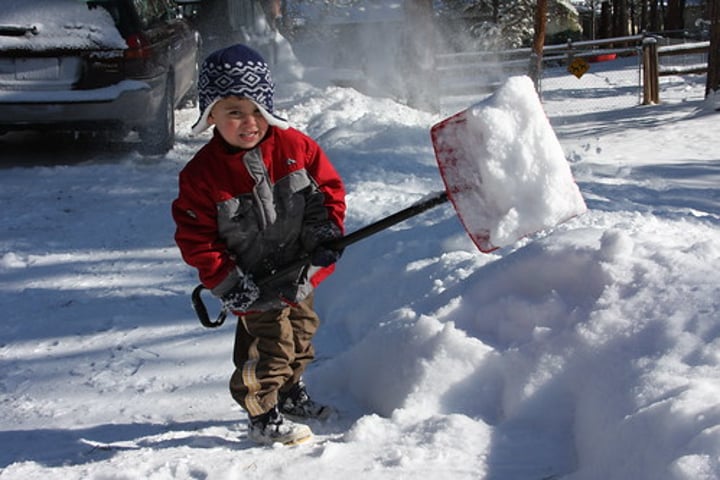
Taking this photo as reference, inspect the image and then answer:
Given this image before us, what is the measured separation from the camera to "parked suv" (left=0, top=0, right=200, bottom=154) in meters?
7.05

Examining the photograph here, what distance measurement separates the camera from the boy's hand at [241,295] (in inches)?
110

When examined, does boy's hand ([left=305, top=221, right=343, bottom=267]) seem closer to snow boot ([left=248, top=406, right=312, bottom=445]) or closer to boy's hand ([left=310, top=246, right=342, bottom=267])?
boy's hand ([left=310, top=246, right=342, bottom=267])

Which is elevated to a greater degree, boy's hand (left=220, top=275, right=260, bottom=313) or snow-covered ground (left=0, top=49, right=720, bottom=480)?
boy's hand (left=220, top=275, right=260, bottom=313)

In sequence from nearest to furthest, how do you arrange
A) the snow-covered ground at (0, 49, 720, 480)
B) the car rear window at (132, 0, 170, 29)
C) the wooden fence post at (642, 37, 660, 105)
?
the snow-covered ground at (0, 49, 720, 480) < the car rear window at (132, 0, 170, 29) < the wooden fence post at (642, 37, 660, 105)

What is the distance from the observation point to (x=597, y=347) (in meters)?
2.75

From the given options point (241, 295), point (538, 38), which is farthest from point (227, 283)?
point (538, 38)

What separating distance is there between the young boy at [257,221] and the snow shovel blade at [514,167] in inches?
20.6

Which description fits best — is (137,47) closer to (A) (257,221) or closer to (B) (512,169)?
(A) (257,221)

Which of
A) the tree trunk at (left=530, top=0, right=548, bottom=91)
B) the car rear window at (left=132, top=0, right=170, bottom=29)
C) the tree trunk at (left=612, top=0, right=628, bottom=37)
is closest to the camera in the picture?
the car rear window at (left=132, top=0, right=170, bottom=29)

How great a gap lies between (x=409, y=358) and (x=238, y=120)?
3.71 feet

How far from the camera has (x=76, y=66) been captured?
7.11 meters

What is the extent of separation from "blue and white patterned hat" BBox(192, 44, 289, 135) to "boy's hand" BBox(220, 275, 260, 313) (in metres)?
0.55

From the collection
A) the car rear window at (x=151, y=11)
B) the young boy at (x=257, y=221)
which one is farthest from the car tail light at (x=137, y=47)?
the young boy at (x=257, y=221)

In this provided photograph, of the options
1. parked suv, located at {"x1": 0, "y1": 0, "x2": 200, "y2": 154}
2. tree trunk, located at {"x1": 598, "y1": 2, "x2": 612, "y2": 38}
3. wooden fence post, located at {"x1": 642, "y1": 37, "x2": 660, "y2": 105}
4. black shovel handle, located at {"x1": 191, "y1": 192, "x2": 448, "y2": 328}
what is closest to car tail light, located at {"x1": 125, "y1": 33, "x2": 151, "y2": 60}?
parked suv, located at {"x1": 0, "y1": 0, "x2": 200, "y2": 154}
